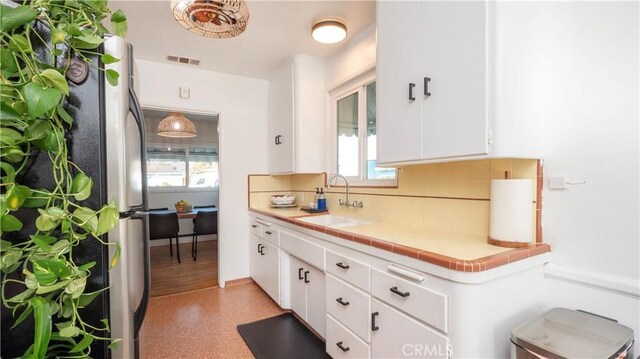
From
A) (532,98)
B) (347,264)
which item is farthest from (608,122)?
(347,264)

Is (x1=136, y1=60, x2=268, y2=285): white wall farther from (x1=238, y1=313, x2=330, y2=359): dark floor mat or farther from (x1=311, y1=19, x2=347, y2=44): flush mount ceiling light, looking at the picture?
(x1=311, y1=19, x2=347, y2=44): flush mount ceiling light

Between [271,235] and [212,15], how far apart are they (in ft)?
6.11

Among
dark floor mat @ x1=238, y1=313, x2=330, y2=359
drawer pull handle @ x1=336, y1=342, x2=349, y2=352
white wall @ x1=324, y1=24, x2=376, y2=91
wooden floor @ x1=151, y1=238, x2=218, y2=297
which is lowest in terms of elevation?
wooden floor @ x1=151, y1=238, x2=218, y2=297

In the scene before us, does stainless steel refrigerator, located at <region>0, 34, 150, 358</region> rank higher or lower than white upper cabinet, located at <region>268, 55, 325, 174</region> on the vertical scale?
lower

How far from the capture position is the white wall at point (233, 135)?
3104 millimetres

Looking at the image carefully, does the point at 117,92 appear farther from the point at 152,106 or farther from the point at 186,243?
the point at 186,243

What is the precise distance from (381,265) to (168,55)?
2757mm

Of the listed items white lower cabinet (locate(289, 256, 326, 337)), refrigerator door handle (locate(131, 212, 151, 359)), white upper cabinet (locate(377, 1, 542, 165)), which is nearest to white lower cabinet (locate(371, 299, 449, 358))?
white lower cabinet (locate(289, 256, 326, 337))

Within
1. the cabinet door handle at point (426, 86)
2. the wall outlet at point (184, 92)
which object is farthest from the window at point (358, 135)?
the wall outlet at point (184, 92)

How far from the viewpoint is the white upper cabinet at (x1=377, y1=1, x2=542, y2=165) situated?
1190 millimetres

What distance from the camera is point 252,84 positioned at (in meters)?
3.41

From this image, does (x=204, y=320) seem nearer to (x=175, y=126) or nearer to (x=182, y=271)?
(x=182, y=271)

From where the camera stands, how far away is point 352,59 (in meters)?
2.50

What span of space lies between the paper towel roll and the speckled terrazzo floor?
70.3 inches
